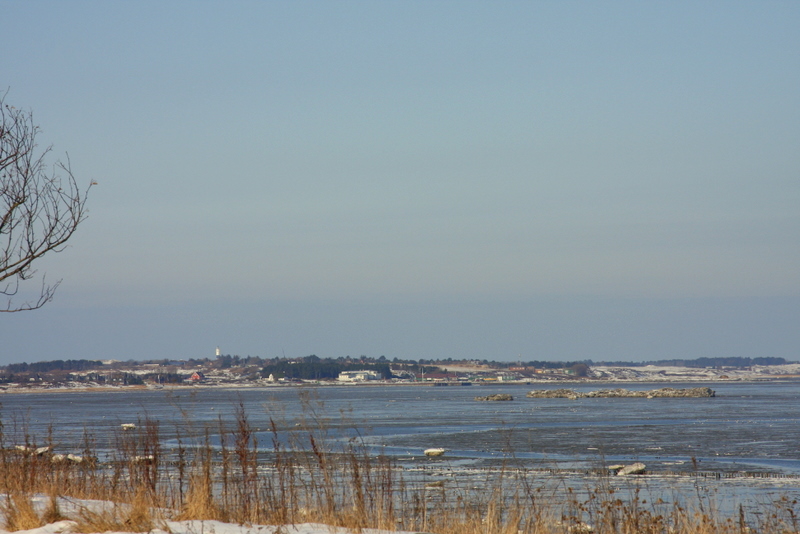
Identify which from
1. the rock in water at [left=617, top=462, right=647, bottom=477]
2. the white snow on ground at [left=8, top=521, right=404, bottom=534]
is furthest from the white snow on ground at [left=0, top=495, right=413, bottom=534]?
the rock in water at [left=617, top=462, right=647, bottom=477]

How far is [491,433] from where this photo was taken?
4259cm

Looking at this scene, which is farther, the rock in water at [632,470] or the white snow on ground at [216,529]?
the rock in water at [632,470]

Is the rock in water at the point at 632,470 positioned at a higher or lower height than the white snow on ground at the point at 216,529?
lower

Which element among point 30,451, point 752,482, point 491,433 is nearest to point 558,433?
point 491,433

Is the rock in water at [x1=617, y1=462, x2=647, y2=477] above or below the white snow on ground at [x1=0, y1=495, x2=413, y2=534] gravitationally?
below

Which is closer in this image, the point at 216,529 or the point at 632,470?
the point at 216,529

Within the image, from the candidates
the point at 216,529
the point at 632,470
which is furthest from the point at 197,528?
the point at 632,470

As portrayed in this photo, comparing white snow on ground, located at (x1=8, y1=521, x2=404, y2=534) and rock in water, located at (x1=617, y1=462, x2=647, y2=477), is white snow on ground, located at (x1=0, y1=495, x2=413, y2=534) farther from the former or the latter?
rock in water, located at (x1=617, y1=462, x2=647, y2=477)

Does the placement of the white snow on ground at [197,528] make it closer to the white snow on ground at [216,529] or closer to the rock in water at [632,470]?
the white snow on ground at [216,529]

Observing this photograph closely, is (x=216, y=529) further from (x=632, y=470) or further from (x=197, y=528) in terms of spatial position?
(x=632, y=470)

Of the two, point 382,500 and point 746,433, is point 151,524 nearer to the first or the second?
point 382,500

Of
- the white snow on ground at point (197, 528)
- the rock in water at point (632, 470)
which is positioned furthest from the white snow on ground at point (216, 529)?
the rock in water at point (632, 470)

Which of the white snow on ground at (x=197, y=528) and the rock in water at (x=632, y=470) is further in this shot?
the rock in water at (x=632, y=470)

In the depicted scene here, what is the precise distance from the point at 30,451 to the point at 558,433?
3405 cm
